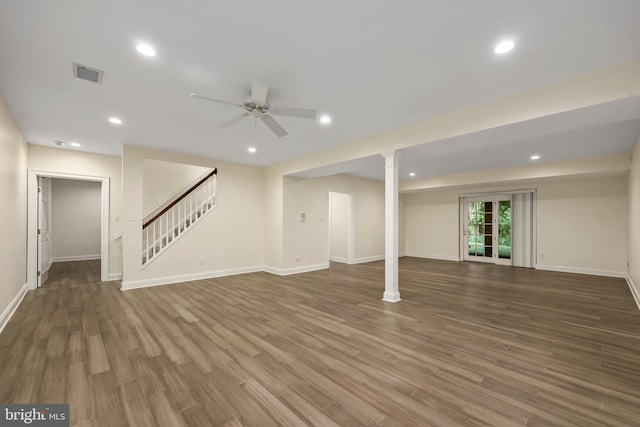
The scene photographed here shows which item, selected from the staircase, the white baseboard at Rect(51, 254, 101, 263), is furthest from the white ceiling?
the white baseboard at Rect(51, 254, 101, 263)

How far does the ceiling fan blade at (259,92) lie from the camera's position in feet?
8.89

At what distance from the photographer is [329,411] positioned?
181 cm

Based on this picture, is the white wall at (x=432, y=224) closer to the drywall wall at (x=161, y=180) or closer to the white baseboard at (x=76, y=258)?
the drywall wall at (x=161, y=180)

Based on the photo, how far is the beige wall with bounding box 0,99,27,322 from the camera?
3.31m

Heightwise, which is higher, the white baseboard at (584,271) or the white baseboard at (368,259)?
the white baseboard at (584,271)

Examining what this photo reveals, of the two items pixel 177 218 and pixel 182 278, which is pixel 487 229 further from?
pixel 177 218

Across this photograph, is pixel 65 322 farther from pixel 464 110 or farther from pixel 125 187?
pixel 464 110

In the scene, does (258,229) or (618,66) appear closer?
(618,66)

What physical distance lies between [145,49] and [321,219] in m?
5.64

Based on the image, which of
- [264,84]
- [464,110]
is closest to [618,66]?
[464,110]

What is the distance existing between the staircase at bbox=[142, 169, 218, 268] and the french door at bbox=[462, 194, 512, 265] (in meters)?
8.06

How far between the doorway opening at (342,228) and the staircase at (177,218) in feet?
12.0

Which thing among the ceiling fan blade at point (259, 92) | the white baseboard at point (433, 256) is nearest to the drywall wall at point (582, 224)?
the white baseboard at point (433, 256)

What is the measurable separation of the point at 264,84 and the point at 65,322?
390 cm
